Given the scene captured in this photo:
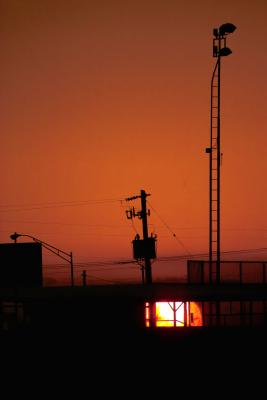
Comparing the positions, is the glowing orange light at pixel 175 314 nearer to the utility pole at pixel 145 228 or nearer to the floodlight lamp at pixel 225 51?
the utility pole at pixel 145 228

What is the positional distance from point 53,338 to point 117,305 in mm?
3750

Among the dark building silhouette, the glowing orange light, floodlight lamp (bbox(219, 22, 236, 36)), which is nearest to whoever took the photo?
floodlight lamp (bbox(219, 22, 236, 36))

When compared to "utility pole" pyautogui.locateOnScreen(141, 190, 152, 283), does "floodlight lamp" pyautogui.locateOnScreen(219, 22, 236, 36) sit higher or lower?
higher

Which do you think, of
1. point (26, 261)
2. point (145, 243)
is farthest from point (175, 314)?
point (26, 261)

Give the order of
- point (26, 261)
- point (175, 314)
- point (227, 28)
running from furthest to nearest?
point (26, 261)
point (175, 314)
point (227, 28)

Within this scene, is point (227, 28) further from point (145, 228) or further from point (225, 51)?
point (145, 228)

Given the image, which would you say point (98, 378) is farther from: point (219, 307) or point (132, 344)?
point (219, 307)

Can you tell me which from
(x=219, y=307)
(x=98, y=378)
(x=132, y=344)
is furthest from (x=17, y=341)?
(x=219, y=307)

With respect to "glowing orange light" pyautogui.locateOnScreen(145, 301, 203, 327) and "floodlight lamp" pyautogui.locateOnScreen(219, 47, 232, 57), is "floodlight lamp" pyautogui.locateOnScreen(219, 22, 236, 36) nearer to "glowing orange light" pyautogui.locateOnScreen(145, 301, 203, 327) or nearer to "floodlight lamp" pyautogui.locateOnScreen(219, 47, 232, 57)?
"floodlight lamp" pyautogui.locateOnScreen(219, 47, 232, 57)

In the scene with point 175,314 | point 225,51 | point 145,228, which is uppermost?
point 225,51

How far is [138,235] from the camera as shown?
44.2 meters

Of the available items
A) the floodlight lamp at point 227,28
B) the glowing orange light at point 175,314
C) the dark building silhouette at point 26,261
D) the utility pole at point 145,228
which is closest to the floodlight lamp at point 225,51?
the floodlight lamp at point 227,28

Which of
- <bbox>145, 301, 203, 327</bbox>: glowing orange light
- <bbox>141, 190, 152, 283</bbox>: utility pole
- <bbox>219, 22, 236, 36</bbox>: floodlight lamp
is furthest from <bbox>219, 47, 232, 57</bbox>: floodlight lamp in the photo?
<bbox>141, 190, 152, 283</bbox>: utility pole

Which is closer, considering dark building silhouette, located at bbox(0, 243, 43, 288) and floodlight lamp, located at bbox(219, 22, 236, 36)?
floodlight lamp, located at bbox(219, 22, 236, 36)
